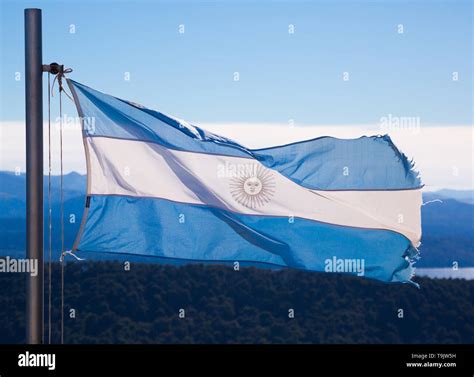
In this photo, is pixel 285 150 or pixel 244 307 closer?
pixel 285 150

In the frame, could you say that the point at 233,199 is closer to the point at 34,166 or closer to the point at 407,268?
the point at 407,268

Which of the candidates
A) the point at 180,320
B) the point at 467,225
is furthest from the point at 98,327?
the point at 467,225

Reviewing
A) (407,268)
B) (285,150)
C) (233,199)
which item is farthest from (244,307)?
(407,268)

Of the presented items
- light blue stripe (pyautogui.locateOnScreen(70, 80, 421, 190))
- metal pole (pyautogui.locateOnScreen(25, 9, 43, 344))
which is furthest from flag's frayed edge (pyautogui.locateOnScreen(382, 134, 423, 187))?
metal pole (pyautogui.locateOnScreen(25, 9, 43, 344))

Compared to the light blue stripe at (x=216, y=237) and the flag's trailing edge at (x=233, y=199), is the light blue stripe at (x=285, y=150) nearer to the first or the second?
the flag's trailing edge at (x=233, y=199)

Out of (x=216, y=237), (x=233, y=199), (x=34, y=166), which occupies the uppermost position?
(x=34, y=166)
